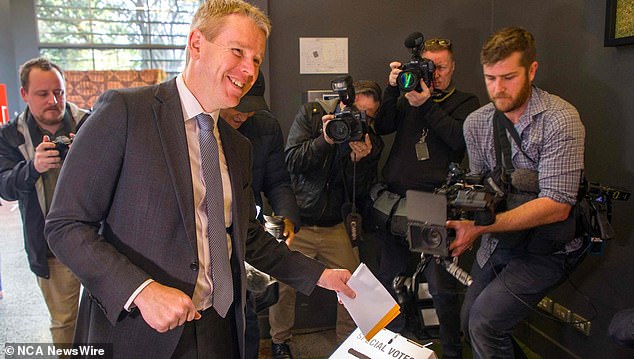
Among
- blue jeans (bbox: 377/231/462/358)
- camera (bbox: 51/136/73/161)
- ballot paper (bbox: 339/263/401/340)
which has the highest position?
camera (bbox: 51/136/73/161)

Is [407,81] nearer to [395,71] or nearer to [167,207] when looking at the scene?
[395,71]

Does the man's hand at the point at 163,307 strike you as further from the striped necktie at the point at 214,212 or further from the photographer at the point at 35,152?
the photographer at the point at 35,152

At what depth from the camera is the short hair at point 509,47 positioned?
189 cm

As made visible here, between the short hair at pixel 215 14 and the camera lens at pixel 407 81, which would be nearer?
the short hair at pixel 215 14

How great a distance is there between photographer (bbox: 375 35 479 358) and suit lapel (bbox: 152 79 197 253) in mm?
1431

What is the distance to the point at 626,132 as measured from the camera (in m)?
2.06

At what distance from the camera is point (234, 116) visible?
2.11 meters

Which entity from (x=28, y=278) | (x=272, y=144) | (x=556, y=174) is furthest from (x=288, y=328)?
(x=28, y=278)

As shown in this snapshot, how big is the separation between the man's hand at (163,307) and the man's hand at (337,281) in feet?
1.63

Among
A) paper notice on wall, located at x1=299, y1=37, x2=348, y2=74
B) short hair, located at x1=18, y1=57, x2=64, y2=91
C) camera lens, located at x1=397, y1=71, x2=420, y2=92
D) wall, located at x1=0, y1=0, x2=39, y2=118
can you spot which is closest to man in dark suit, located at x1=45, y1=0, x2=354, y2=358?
camera lens, located at x1=397, y1=71, x2=420, y2=92

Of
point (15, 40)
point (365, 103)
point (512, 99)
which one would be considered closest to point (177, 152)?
point (512, 99)

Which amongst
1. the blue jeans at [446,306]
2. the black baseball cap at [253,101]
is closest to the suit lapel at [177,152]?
the black baseball cap at [253,101]

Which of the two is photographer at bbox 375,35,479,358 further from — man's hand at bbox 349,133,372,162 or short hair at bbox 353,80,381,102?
man's hand at bbox 349,133,372,162

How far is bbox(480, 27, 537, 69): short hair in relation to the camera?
1.89 meters
